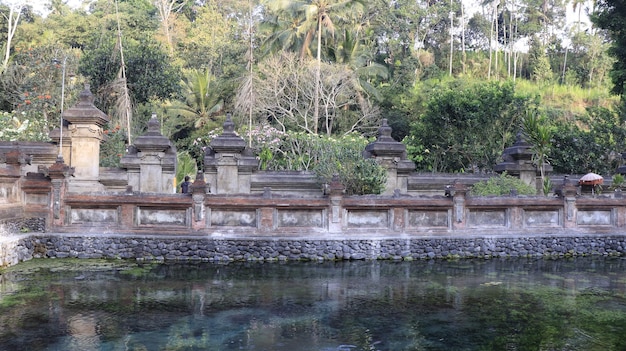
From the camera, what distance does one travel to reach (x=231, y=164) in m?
16.6

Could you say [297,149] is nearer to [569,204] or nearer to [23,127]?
[23,127]

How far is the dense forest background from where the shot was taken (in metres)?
22.6

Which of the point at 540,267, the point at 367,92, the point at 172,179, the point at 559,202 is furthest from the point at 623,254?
the point at 367,92

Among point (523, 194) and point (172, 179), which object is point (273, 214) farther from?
point (523, 194)

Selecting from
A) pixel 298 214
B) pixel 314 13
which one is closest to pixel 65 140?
pixel 298 214

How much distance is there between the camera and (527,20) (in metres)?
48.7

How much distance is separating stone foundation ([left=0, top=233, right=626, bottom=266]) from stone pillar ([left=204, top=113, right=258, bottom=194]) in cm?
376

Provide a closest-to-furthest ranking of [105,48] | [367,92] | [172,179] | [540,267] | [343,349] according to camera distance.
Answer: [343,349] → [540,267] → [172,179] → [105,48] → [367,92]

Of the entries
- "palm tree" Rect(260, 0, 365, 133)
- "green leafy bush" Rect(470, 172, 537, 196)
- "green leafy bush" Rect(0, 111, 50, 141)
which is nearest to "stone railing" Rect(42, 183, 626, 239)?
"green leafy bush" Rect(470, 172, 537, 196)

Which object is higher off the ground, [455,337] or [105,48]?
[105,48]

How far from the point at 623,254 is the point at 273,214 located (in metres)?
9.43

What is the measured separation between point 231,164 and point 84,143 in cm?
422

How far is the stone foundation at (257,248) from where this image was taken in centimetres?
1273

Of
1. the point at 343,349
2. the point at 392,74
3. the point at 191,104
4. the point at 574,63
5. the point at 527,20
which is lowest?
the point at 343,349
